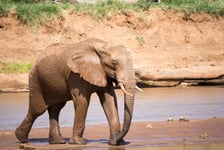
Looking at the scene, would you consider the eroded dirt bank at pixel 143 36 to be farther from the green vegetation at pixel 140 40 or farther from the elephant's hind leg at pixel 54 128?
the elephant's hind leg at pixel 54 128

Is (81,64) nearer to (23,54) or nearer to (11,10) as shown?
(23,54)

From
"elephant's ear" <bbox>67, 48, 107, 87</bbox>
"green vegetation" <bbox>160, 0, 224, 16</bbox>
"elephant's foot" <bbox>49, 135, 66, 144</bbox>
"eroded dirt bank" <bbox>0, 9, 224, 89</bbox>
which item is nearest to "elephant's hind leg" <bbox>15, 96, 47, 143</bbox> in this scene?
"elephant's foot" <bbox>49, 135, 66, 144</bbox>

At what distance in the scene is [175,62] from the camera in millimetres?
25016

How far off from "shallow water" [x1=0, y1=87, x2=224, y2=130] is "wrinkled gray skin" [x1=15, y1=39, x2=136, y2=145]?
8.07 ft

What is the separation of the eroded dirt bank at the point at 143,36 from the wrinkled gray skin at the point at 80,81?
889cm

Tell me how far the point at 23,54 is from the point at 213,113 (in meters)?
9.24

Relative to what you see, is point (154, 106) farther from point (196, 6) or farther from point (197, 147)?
point (196, 6)

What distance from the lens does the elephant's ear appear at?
41.9 feet

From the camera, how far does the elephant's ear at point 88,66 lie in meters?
12.8

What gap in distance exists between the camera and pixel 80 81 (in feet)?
42.8

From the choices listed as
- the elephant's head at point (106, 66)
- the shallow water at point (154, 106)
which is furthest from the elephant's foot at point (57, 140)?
the shallow water at point (154, 106)

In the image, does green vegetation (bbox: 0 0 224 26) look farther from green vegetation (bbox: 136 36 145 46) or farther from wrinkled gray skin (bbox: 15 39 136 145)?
wrinkled gray skin (bbox: 15 39 136 145)

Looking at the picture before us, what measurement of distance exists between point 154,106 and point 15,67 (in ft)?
20.9

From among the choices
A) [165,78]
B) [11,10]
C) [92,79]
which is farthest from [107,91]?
[11,10]
